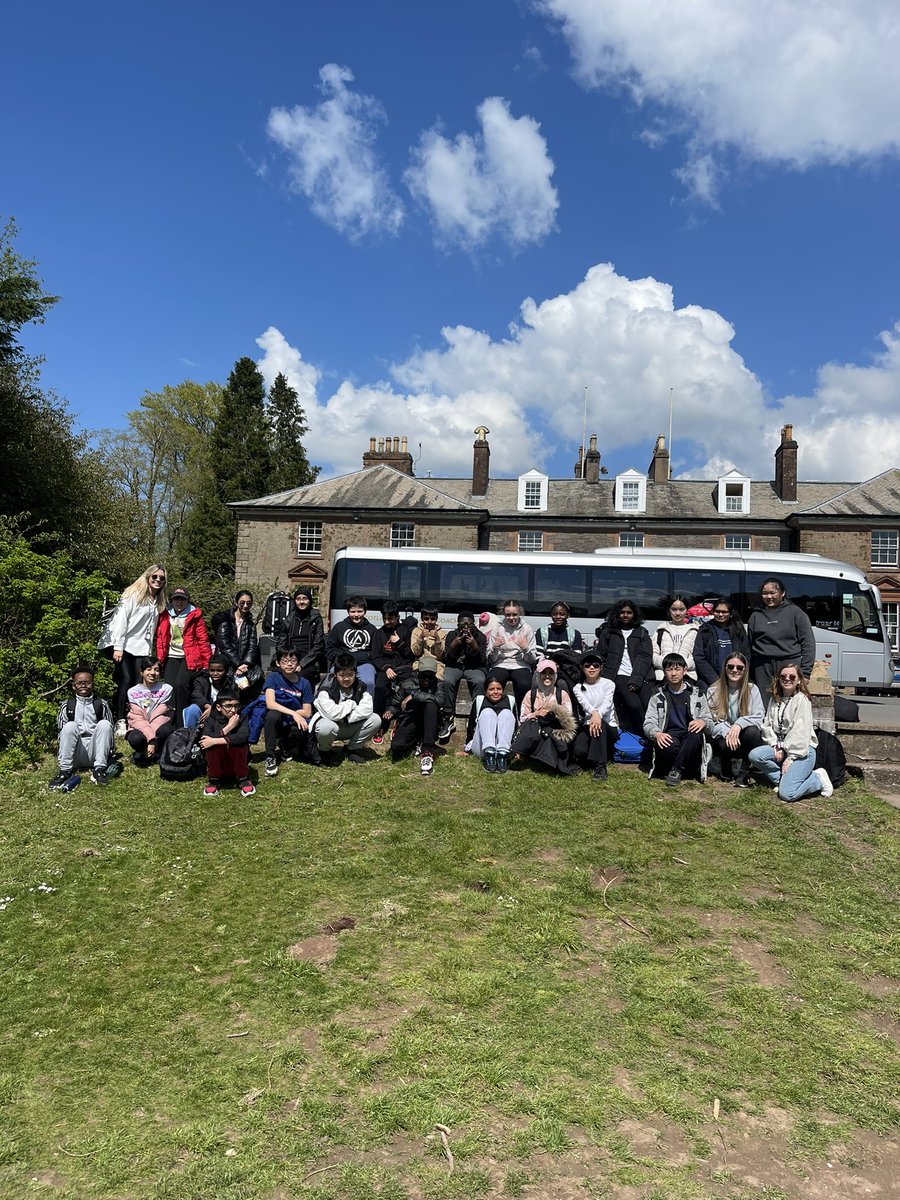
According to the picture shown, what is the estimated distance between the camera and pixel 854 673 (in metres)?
15.9

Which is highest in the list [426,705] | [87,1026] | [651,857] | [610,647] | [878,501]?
[878,501]

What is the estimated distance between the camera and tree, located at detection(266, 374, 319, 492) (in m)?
47.1

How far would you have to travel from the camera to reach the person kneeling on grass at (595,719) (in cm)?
758

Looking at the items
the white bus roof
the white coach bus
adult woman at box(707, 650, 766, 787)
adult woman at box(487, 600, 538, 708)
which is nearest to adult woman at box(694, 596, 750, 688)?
adult woman at box(707, 650, 766, 787)

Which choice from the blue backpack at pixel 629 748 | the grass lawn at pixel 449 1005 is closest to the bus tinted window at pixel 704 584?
the blue backpack at pixel 629 748

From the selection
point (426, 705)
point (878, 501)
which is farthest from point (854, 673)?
point (878, 501)

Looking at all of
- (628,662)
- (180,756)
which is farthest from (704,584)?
(180,756)

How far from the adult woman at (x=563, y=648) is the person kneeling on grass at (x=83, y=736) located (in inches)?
201

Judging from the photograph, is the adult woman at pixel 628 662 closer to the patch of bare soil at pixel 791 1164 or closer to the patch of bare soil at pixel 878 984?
the patch of bare soil at pixel 878 984

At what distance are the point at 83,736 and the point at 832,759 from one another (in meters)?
8.01

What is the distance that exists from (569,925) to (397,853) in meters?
1.66

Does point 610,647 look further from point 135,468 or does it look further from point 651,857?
point 135,468

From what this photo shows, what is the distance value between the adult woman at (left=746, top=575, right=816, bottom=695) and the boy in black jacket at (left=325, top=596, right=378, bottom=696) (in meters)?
4.67

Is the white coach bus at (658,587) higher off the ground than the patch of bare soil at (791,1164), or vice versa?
the white coach bus at (658,587)
